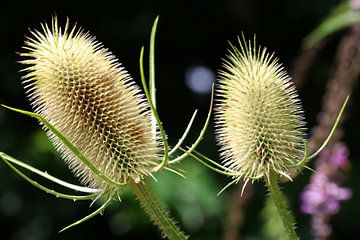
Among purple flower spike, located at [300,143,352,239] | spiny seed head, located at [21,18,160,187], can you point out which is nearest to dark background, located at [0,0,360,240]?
purple flower spike, located at [300,143,352,239]

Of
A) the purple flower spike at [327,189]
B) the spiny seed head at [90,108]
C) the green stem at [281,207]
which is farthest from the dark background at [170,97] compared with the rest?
the green stem at [281,207]

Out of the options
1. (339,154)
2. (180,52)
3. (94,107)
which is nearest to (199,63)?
(180,52)

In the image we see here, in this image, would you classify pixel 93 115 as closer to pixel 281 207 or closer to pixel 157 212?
pixel 157 212

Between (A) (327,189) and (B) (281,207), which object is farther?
(A) (327,189)

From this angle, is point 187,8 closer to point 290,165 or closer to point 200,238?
point 200,238

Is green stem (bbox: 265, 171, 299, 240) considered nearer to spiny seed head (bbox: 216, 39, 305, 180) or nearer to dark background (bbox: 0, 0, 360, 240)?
spiny seed head (bbox: 216, 39, 305, 180)

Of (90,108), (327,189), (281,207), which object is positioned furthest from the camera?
(327,189)

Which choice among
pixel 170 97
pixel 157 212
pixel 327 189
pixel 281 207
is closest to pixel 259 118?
pixel 281 207
